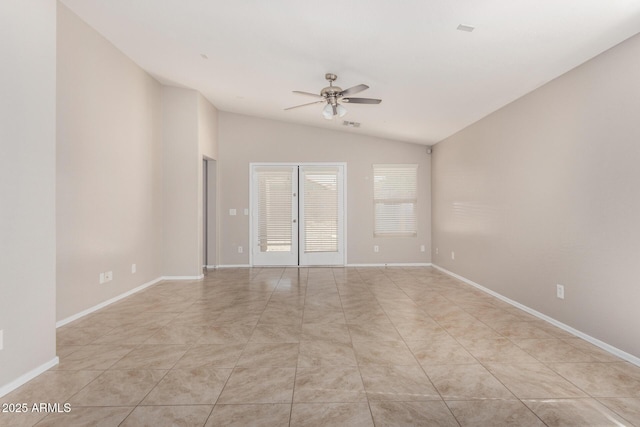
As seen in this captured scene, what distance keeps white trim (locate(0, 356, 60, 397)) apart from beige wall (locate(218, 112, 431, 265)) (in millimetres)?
4221

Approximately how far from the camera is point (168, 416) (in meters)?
1.80

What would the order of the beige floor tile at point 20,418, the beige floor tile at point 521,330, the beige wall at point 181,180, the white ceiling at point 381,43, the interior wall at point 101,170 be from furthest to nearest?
1. the beige wall at point 181,180
2. the interior wall at point 101,170
3. the beige floor tile at point 521,330
4. the white ceiling at point 381,43
5. the beige floor tile at point 20,418

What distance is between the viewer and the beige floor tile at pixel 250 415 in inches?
68.2

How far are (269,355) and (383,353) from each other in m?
0.92

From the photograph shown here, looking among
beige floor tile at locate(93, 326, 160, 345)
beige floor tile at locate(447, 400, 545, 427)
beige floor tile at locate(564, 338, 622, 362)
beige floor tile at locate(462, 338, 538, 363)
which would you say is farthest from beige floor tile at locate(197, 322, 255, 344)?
beige floor tile at locate(564, 338, 622, 362)

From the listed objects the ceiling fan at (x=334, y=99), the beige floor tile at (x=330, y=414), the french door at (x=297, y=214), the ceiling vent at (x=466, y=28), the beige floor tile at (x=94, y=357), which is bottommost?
the beige floor tile at (x=330, y=414)

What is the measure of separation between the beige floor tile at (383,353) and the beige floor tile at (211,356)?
986mm

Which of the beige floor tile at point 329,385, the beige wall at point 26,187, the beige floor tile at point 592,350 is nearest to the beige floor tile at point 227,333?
the beige floor tile at point 329,385

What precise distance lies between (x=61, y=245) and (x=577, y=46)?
5.05 meters

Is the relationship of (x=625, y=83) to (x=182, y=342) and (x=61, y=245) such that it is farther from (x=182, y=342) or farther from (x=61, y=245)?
(x=61, y=245)

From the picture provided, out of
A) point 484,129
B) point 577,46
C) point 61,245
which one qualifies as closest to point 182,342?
point 61,245

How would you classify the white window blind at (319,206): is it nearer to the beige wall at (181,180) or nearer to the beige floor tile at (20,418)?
the beige wall at (181,180)

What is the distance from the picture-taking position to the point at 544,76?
10.6 feet

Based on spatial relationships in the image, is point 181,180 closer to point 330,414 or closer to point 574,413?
point 330,414
